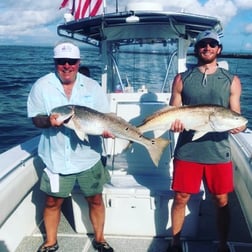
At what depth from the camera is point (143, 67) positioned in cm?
486

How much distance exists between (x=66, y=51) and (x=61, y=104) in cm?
43

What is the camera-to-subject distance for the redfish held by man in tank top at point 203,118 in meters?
3.00

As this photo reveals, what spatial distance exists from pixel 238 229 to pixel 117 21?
2619 mm

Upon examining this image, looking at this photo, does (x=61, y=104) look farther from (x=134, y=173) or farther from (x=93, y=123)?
(x=134, y=173)

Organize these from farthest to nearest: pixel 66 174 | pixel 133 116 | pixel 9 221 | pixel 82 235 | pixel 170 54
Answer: pixel 170 54 < pixel 133 116 < pixel 82 235 < pixel 9 221 < pixel 66 174

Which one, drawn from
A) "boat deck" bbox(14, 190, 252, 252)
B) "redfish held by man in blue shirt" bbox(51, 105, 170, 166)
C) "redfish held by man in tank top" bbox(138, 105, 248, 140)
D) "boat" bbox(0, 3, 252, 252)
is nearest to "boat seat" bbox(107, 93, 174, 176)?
"boat" bbox(0, 3, 252, 252)

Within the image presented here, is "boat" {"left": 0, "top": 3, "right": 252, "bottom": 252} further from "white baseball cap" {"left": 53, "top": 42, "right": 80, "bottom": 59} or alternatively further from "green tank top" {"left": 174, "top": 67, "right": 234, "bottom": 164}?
"white baseball cap" {"left": 53, "top": 42, "right": 80, "bottom": 59}

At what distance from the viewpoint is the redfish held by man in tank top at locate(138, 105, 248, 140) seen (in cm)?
300

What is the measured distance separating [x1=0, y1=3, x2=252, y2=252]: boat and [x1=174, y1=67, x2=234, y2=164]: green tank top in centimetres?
53

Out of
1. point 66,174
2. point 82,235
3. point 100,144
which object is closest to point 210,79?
point 100,144

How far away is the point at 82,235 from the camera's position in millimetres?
4074

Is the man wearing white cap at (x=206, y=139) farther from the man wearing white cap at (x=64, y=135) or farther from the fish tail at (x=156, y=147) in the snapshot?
the man wearing white cap at (x=64, y=135)

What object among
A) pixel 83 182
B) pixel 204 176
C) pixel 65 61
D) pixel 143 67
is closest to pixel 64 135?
pixel 83 182

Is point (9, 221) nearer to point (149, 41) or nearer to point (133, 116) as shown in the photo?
point (133, 116)
